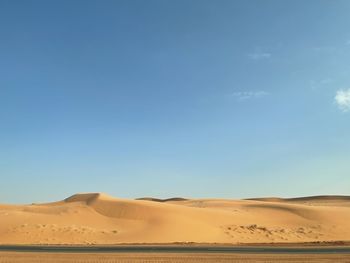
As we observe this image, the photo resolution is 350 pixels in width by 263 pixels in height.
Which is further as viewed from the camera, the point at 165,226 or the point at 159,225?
the point at 159,225

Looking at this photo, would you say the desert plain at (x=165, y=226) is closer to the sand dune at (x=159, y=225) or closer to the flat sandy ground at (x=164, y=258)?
the sand dune at (x=159, y=225)

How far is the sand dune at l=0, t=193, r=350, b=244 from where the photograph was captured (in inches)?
1635

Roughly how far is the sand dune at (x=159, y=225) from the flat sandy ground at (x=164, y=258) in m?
14.2

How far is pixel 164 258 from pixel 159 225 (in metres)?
25.1

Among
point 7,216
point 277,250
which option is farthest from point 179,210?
point 277,250

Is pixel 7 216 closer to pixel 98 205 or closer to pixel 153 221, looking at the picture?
pixel 98 205

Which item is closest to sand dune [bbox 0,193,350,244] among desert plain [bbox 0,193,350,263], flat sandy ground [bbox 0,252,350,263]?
desert plain [bbox 0,193,350,263]

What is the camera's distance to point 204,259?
22172 mm

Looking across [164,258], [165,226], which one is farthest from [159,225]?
[164,258]

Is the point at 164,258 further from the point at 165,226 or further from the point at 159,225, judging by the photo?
the point at 159,225

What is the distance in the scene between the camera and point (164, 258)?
74.4 feet

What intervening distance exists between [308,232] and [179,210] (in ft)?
52.7

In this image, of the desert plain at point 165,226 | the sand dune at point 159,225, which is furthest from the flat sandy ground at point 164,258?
the sand dune at point 159,225

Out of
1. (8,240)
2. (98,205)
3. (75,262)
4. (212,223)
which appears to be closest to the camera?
(75,262)
